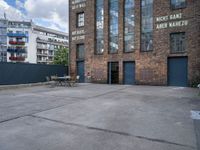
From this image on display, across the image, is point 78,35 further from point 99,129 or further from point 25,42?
point 25,42

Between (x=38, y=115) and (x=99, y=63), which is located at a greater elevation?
(x=99, y=63)

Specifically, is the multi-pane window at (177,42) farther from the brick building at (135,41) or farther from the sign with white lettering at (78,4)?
the sign with white lettering at (78,4)

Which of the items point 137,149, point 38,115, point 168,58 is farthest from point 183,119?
point 168,58

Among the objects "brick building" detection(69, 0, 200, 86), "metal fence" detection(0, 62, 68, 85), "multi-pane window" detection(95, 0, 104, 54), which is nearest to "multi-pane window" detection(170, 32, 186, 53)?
"brick building" detection(69, 0, 200, 86)

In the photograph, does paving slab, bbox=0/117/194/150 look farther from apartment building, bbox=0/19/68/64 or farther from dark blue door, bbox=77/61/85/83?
apartment building, bbox=0/19/68/64

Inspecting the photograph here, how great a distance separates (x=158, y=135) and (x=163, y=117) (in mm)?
1695

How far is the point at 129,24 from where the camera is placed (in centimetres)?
1759

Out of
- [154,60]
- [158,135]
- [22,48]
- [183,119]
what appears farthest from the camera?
[22,48]

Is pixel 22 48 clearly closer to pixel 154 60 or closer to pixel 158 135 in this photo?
pixel 154 60

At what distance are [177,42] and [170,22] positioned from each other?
5.76 ft

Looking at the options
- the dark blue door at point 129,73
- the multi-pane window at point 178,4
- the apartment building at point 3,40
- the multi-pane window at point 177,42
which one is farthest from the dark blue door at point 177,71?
the apartment building at point 3,40

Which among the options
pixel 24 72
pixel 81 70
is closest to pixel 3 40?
pixel 81 70

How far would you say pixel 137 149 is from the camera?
3.56 m

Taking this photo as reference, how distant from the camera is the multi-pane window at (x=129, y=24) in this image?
57.1 feet
